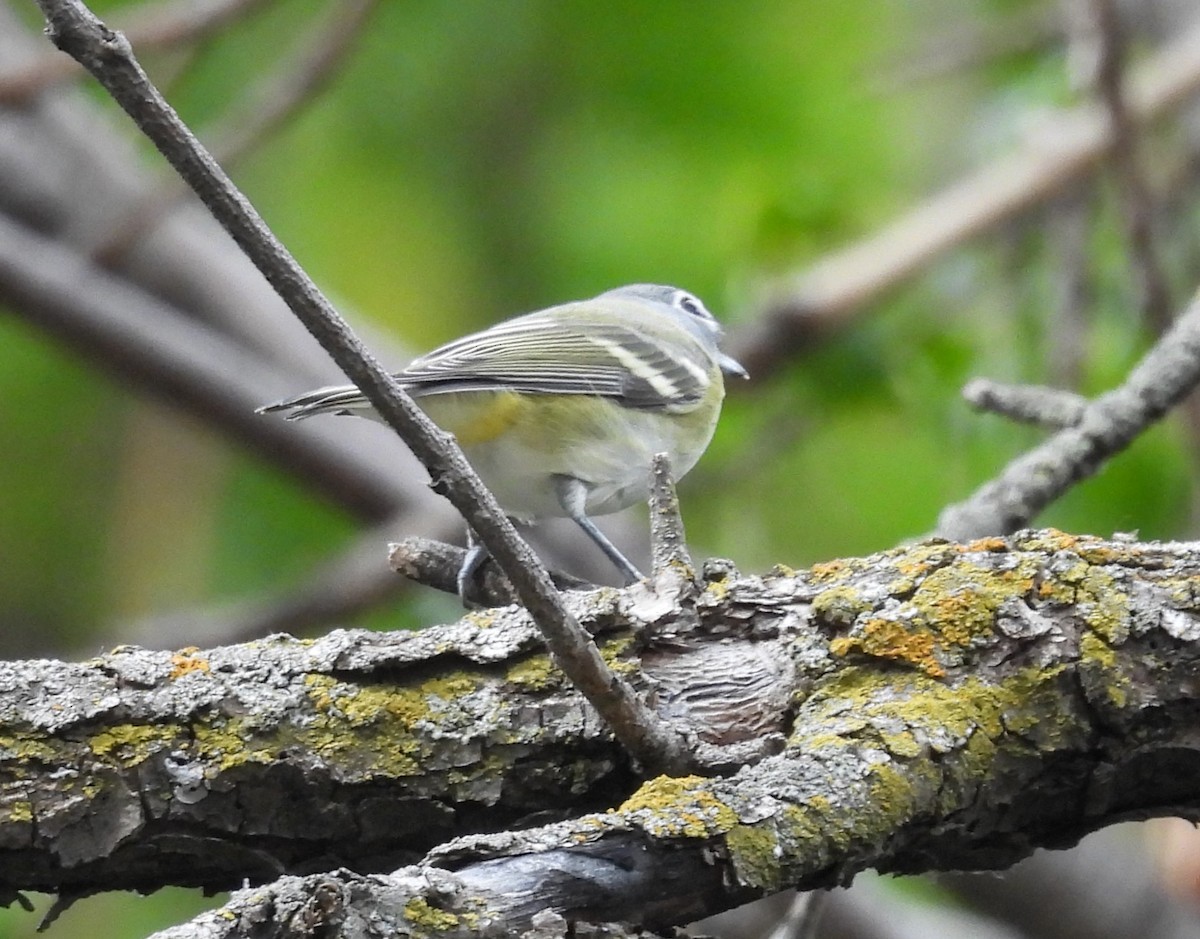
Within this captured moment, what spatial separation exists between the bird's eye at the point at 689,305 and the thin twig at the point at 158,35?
4.68ft

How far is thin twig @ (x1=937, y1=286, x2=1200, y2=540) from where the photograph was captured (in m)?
2.56

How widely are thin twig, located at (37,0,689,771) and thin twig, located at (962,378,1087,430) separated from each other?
1.34 m

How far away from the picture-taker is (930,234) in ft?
14.3

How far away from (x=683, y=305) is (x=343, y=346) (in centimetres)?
320

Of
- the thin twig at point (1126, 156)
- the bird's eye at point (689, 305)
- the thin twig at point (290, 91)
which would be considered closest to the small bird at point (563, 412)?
the bird's eye at point (689, 305)

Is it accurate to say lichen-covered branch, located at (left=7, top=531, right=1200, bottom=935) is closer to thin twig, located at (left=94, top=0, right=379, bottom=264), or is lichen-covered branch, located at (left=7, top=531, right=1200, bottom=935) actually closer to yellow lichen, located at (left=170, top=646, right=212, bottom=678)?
yellow lichen, located at (left=170, top=646, right=212, bottom=678)

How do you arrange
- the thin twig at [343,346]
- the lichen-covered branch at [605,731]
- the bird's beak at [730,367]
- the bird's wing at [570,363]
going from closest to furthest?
the thin twig at [343,346] < the lichen-covered branch at [605,731] < the bird's wing at [570,363] < the bird's beak at [730,367]

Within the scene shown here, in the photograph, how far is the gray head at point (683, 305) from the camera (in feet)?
14.0

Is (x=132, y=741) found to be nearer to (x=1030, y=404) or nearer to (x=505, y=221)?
(x=1030, y=404)

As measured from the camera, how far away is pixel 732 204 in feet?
15.9

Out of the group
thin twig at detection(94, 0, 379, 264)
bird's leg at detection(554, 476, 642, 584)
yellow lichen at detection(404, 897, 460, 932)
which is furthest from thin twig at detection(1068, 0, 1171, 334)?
yellow lichen at detection(404, 897, 460, 932)

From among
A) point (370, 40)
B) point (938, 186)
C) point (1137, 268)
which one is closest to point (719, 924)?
point (1137, 268)

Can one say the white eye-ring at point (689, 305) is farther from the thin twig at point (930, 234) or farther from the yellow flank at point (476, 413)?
the yellow flank at point (476, 413)

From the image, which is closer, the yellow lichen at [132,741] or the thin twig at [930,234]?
the yellow lichen at [132,741]
